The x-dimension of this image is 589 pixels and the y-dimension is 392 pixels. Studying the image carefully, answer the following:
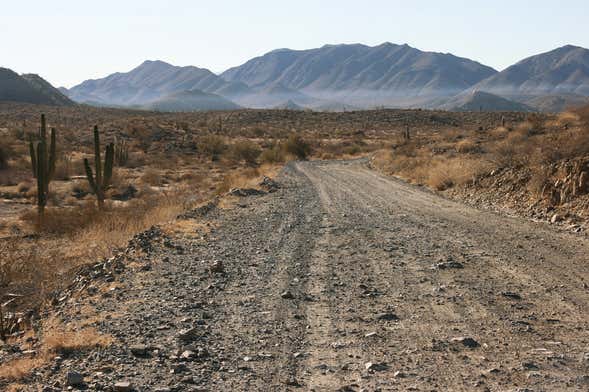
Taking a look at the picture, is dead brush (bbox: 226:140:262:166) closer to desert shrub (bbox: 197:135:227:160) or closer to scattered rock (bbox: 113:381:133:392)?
desert shrub (bbox: 197:135:227:160)

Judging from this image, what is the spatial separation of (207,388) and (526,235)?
362 inches

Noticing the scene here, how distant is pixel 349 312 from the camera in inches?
308

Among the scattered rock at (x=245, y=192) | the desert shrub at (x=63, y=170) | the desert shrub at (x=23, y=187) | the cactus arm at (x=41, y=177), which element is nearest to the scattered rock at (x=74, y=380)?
the cactus arm at (x=41, y=177)

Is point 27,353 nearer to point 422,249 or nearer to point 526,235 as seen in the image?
point 422,249

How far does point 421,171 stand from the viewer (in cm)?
2672

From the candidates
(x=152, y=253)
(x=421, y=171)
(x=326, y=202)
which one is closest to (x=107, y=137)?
(x=421, y=171)

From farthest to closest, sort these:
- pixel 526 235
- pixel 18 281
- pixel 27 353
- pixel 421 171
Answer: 1. pixel 421 171
2. pixel 526 235
3. pixel 18 281
4. pixel 27 353

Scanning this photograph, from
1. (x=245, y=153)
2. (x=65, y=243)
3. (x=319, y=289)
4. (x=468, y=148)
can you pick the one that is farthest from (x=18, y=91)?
(x=319, y=289)

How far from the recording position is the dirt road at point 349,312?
19.3 ft

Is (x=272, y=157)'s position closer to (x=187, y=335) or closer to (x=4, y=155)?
(x=4, y=155)

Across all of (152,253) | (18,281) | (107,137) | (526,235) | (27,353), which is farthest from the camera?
(107,137)

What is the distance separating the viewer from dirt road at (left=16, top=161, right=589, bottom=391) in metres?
5.88

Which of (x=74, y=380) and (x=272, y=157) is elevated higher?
(x=74, y=380)

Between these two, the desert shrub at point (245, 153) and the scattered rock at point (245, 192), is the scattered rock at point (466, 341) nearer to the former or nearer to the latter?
the scattered rock at point (245, 192)
